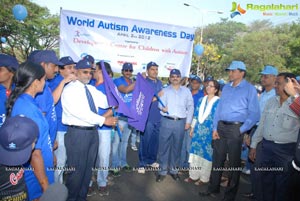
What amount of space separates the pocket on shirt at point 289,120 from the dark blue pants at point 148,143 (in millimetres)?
2647

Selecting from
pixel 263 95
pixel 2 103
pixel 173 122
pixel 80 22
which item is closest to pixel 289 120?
pixel 263 95

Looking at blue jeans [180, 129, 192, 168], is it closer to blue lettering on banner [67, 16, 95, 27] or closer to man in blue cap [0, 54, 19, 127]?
blue lettering on banner [67, 16, 95, 27]

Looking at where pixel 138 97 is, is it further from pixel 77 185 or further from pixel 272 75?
pixel 272 75

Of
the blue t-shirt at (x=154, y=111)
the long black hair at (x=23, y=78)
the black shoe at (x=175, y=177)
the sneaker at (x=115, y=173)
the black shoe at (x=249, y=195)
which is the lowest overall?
the black shoe at (x=249, y=195)

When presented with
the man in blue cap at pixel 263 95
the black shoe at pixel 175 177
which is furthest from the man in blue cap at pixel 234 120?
the black shoe at pixel 175 177

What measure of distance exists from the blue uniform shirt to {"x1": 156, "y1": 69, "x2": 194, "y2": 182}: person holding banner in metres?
0.95

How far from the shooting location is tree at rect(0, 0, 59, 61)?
19.3m

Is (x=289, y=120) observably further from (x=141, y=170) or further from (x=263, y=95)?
(x=141, y=170)

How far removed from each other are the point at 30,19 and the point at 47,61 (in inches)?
884

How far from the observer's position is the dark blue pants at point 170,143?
16.6ft

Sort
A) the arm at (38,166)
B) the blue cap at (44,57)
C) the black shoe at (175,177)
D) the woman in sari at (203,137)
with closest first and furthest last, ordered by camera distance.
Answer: the arm at (38,166), the blue cap at (44,57), the woman in sari at (203,137), the black shoe at (175,177)

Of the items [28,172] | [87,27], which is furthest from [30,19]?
[28,172]

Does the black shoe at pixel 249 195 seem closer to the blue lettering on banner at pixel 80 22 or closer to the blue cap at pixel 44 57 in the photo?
A: the blue cap at pixel 44 57

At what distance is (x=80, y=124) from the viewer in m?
3.43
